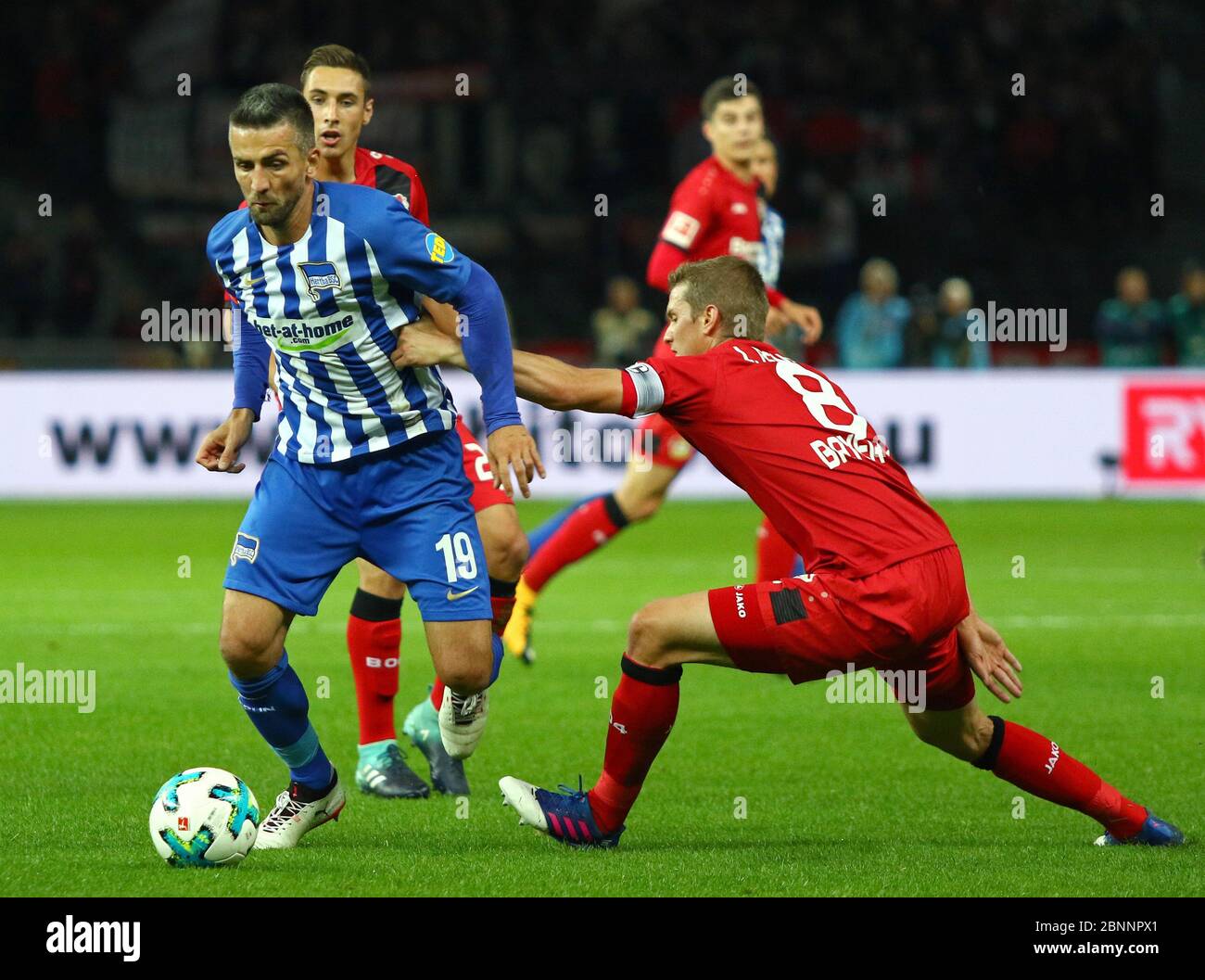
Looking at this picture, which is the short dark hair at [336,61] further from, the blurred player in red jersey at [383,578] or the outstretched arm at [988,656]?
the outstretched arm at [988,656]

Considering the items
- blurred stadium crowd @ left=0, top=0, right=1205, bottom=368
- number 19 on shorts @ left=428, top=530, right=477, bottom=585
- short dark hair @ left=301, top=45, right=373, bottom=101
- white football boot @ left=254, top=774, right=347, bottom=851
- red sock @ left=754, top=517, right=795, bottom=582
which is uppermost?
blurred stadium crowd @ left=0, top=0, right=1205, bottom=368

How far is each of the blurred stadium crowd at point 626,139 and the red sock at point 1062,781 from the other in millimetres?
13729

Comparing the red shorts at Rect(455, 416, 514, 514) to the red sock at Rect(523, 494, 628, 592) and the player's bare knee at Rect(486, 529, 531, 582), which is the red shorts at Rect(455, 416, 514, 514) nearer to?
the player's bare knee at Rect(486, 529, 531, 582)

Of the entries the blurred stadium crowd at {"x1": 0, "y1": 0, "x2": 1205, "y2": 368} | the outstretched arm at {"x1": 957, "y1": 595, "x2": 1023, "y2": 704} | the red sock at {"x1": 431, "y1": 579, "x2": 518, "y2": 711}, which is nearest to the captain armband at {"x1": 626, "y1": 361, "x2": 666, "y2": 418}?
the outstretched arm at {"x1": 957, "y1": 595, "x2": 1023, "y2": 704}

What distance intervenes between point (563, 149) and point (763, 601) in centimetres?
1681

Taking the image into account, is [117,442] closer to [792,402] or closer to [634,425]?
[634,425]

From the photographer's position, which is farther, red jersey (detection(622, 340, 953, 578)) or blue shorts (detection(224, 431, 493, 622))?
blue shorts (detection(224, 431, 493, 622))

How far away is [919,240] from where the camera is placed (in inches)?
800

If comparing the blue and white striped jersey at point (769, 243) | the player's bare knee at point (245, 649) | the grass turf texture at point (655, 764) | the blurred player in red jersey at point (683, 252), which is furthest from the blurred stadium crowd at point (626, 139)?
the player's bare knee at point (245, 649)

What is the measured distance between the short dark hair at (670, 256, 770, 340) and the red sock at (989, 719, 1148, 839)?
4.13 ft

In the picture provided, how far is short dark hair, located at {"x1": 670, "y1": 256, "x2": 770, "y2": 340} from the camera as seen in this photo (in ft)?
16.3

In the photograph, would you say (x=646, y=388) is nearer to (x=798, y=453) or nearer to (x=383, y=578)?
(x=798, y=453)
